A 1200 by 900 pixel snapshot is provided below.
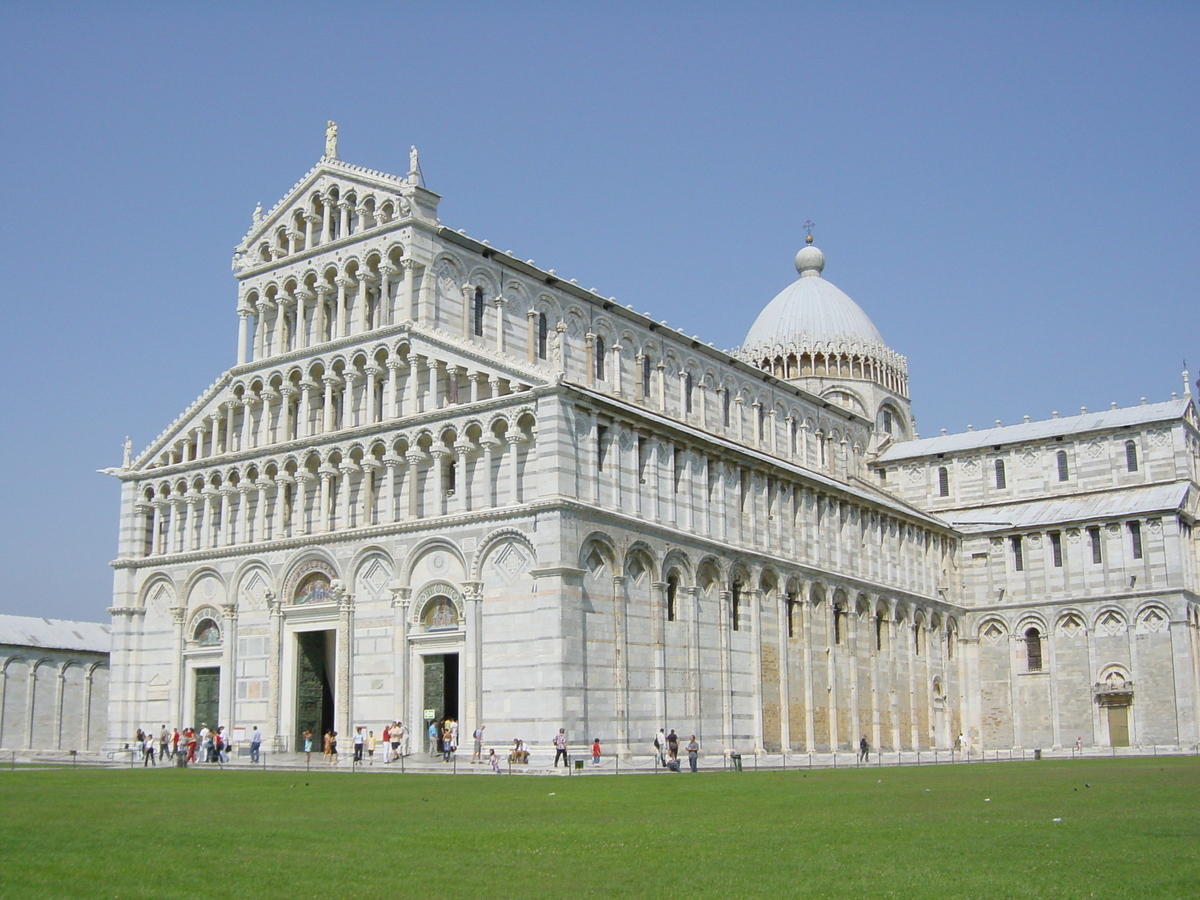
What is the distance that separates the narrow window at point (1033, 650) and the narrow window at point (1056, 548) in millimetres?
3714

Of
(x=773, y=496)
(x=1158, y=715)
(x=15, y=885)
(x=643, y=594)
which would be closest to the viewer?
(x=15, y=885)

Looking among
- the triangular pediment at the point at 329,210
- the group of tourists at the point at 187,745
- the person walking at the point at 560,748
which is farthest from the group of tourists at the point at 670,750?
the triangular pediment at the point at 329,210

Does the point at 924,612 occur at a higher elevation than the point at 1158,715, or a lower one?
higher

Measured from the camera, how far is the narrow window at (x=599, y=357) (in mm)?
55500

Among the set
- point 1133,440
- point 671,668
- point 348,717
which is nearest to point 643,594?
point 671,668

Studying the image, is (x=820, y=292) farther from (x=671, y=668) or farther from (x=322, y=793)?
(x=322, y=793)

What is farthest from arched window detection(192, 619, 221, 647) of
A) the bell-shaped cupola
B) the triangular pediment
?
the bell-shaped cupola

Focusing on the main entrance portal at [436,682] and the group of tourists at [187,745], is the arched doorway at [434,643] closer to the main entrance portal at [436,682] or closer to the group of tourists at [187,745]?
the main entrance portal at [436,682]

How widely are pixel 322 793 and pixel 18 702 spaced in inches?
1787

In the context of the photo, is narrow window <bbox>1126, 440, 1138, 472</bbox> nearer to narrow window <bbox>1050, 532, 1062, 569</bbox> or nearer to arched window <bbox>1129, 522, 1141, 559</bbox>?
arched window <bbox>1129, 522, 1141, 559</bbox>

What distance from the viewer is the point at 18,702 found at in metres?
65.3

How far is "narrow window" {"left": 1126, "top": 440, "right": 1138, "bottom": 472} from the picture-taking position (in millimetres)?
69938

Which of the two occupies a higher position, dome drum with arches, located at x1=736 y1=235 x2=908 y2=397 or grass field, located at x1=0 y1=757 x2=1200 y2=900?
dome drum with arches, located at x1=736 y1=235 x2=908 y2=397

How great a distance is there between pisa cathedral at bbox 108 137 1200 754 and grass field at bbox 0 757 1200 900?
592 inches
